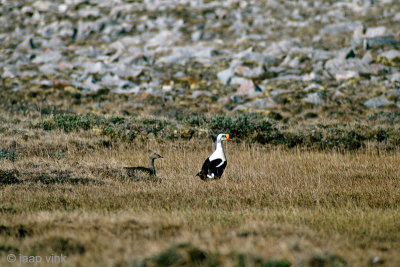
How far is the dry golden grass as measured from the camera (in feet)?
16.5

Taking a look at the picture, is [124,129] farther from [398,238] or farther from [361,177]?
[398,238]

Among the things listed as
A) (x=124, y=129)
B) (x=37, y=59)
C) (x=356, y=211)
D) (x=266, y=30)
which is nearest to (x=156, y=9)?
(x=266, y=30)

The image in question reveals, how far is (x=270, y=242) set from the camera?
16.8 feet

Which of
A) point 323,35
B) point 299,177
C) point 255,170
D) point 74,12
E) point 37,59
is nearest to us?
point 299,177

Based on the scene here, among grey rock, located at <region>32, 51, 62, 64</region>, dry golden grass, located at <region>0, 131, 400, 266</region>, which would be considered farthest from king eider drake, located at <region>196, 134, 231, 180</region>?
grey rock, located at <region>32, 51, 62, 64</region>

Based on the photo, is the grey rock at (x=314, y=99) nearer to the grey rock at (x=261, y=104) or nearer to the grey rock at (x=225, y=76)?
the grey rock at (x=261, y=104)

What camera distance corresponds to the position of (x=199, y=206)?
781 centimetres

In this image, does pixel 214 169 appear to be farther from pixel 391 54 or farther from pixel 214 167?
pixel 391 54

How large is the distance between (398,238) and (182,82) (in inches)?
1068

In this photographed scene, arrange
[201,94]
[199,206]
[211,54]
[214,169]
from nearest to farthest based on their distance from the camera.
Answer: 1. [199,206]
2. [214,169]
3. [201,94]
4. [211,54]

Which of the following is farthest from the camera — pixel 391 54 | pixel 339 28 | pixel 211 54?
pixel 339 28

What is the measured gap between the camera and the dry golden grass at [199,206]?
504 centimetres

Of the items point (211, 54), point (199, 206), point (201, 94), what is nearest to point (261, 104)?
point (201, 94)

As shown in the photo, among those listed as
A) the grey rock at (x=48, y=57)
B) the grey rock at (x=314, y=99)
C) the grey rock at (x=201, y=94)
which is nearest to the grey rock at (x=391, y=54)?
the grey rock at (x=314, y=99)
